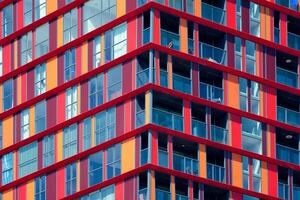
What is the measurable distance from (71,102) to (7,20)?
11619 millimetres

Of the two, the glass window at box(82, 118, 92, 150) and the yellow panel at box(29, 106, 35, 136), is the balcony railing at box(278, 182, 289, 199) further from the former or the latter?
the yellow panel at box(29, 106, 35, 136)

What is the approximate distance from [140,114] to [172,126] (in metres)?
2.33

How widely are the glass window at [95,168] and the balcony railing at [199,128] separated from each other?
22.1ft

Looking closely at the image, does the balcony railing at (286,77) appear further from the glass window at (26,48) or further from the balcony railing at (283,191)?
the glass window at (26,48)

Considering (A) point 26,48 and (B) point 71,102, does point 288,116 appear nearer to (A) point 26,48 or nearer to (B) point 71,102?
(B) point 71,102

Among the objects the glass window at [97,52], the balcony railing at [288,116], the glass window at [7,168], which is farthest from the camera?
the glass window at [7,168]

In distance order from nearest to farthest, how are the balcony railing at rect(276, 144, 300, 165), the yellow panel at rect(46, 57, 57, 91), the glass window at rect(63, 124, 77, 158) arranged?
the glass window at rect(63, 124, 77, 158) → the balcony railing at rect(276, 144, 300, 165) → the yellow panel at rect(46, 57, 57, 91)

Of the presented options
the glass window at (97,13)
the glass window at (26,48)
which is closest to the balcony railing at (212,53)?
the glass window at (97,13)

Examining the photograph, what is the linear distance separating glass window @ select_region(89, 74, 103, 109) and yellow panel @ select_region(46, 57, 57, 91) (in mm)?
4290

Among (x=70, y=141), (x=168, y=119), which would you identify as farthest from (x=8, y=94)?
(x=168, y=119)

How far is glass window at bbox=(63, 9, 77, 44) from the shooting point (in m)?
164

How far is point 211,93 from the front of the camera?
159 metres

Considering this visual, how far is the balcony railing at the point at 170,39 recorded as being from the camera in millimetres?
157375

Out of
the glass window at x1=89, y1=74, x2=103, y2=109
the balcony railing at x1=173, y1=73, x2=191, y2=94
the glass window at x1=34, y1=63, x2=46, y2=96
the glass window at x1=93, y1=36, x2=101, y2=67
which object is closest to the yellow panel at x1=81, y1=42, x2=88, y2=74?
the glass window at x1=93, y1=36, x2=101, y2=67
